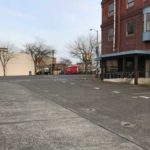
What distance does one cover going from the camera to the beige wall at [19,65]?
85.2 m

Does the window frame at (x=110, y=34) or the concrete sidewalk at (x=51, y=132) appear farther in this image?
the window frame at (x=110, y=34)

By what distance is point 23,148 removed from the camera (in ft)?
27.2

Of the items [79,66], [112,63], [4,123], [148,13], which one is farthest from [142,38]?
[79,66]

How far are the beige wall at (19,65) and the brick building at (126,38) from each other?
150 ft

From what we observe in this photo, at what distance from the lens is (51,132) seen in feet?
32.8

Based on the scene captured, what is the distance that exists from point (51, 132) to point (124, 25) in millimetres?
29069

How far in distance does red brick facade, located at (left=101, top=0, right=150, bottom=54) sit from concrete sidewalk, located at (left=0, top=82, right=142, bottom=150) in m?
21.9

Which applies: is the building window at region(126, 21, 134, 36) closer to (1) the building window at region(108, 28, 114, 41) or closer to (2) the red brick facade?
(2) the red brick facade

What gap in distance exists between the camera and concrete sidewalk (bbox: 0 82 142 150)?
8.47 m

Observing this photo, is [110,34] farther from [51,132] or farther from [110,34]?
[51,132]

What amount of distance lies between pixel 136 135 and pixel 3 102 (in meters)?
8.84

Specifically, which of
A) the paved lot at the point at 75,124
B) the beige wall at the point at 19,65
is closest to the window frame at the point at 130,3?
the paved lot at the point at 75,124

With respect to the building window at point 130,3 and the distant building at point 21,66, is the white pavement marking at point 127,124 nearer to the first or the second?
the building window at point 130,3

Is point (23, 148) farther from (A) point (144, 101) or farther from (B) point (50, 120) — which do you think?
(A) point (144, 101)
